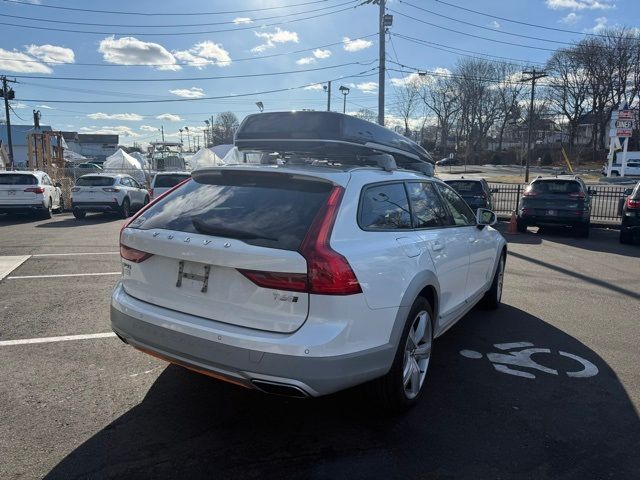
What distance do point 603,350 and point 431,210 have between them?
2.30 m

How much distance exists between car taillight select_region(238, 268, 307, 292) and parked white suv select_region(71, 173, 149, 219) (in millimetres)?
15207

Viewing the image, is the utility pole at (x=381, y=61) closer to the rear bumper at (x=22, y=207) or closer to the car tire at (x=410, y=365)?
the rear bumper at (x=22, y=207)

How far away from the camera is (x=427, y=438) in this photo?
3275 millimetres

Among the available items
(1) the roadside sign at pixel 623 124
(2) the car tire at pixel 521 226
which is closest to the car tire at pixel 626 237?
(2) the car tire at pixel 521 226

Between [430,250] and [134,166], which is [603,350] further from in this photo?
[134,166]

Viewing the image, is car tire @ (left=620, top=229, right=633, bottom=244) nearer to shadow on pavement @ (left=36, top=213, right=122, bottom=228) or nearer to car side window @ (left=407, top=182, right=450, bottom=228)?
car side window @ (left=407, top=182, right=450, bottom=228)

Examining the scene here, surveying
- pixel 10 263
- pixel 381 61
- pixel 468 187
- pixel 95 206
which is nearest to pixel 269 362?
pixel 10 263

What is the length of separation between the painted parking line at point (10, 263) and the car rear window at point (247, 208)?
18.0ft

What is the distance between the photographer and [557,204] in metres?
13.6

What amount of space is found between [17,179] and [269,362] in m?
16.0

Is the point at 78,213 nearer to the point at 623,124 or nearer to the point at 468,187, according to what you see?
the point at 468,187

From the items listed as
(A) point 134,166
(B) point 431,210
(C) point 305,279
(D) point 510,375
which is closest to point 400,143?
(B) point 431,210

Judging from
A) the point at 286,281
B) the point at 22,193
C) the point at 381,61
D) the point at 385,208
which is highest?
the point at 381,61

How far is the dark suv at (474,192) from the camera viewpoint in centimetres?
1512
